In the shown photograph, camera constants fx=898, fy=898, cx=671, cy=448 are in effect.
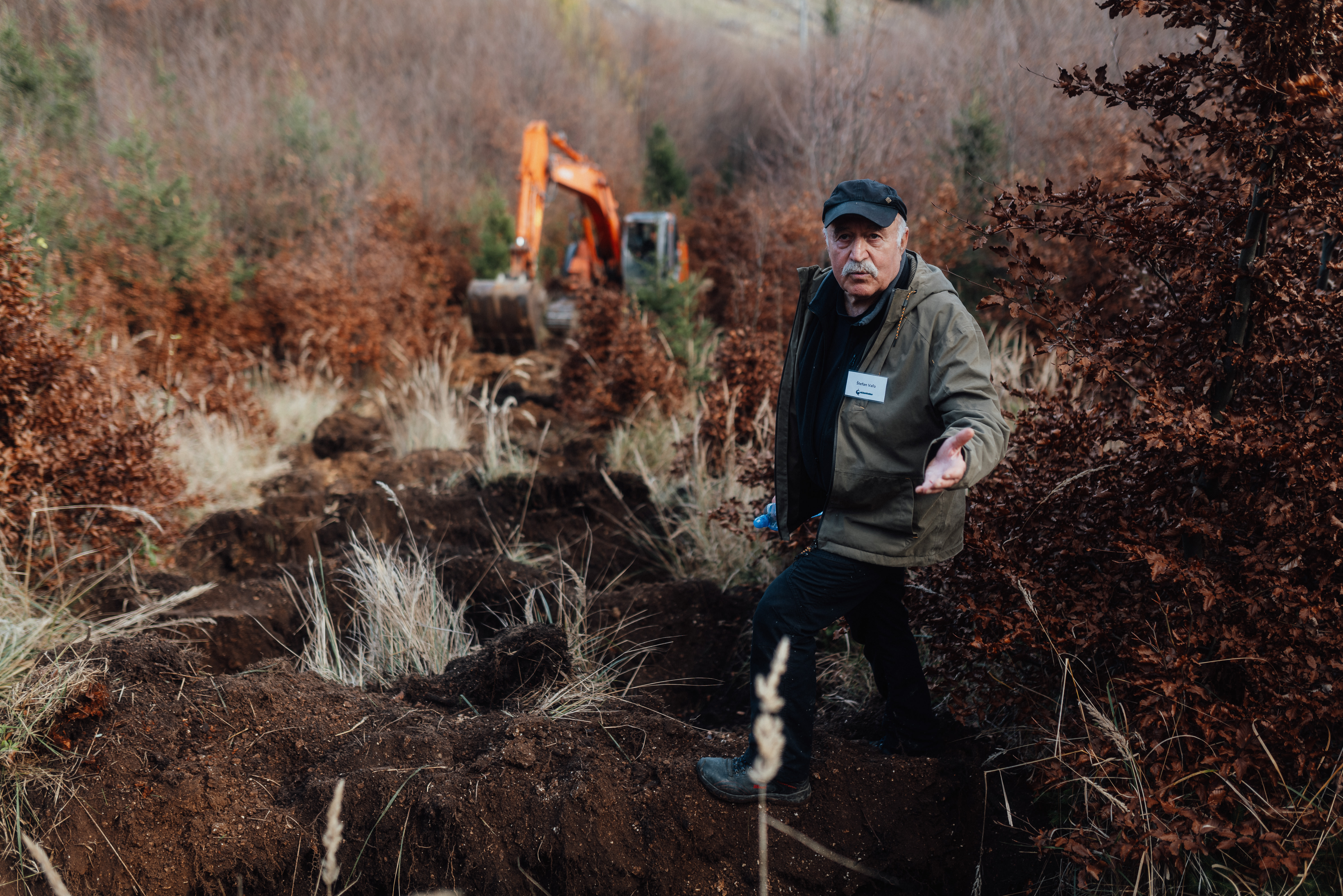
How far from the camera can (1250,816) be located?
103 inches

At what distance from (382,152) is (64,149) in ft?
17.7

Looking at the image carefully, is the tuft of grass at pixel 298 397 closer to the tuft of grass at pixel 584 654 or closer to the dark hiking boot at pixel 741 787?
the tuft of grass at pixel 584 654

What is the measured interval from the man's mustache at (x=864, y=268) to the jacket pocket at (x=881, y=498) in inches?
23.9

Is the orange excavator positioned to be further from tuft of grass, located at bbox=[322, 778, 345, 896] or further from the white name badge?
tuft of grass, located at bbox=[322, 778, 345, 896]

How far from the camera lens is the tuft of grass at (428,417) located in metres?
7.86

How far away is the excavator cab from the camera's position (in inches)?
465

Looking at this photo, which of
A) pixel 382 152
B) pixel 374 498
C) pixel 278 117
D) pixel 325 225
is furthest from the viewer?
pixel 382 152

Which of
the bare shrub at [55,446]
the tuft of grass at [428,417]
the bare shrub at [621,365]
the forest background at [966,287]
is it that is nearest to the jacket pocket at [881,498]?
the forest background at [966,287]

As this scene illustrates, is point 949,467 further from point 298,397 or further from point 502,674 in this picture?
point 298,397

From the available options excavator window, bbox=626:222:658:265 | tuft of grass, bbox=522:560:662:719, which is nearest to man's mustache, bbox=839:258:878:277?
tuft of grass, bbox=522:560:662:719

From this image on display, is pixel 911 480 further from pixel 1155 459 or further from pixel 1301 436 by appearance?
pixel 1301 436

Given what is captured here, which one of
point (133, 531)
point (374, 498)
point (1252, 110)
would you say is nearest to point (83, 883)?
point (133, 531)

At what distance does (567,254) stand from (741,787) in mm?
11292

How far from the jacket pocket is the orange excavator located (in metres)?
7.33
